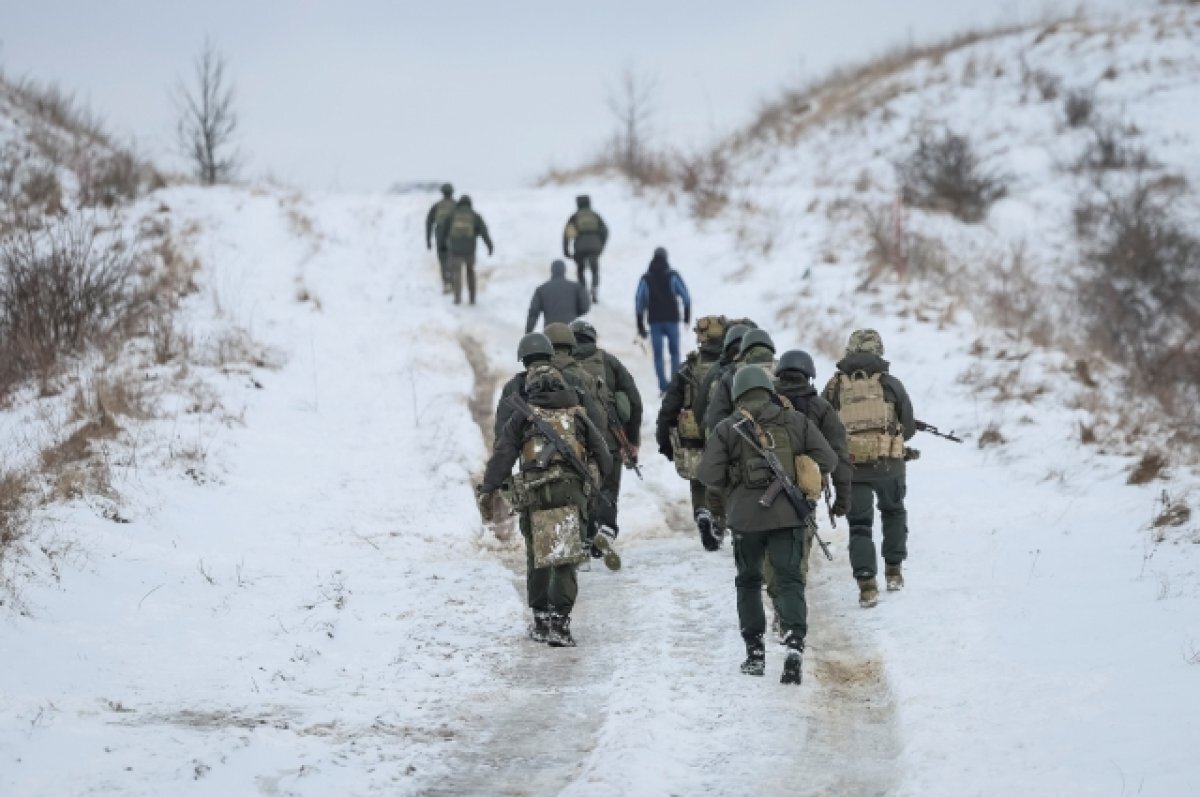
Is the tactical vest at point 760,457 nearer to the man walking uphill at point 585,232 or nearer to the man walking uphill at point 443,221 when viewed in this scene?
the man walking uphill at point 585,232

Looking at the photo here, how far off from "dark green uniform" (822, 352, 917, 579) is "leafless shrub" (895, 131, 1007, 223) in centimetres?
1891

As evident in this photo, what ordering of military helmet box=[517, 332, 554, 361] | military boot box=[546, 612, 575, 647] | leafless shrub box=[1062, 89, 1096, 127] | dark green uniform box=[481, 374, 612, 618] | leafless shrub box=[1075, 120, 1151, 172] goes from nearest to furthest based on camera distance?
military boot box=[546, 612, 575, 647], dark green uniform box=[481, 374, 612, 618], military helmet box=[517, 332, 554, 361], leafless shrub box=[1075, 120, 1151, 172], leafless shrub box=[1062, 89, 1096, 127]

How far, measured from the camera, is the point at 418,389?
14.1 m

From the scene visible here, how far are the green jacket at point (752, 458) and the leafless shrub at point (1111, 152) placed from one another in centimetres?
2412

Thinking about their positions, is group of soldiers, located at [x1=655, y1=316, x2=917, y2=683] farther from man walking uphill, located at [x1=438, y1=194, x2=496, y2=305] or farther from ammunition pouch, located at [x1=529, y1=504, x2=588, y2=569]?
man walking uphill, located at [x1=438, y1=194, x2=496, y2=305]

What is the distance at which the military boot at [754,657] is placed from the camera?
6.54 m

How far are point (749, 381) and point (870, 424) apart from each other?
166cm

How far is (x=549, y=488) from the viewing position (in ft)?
24.4

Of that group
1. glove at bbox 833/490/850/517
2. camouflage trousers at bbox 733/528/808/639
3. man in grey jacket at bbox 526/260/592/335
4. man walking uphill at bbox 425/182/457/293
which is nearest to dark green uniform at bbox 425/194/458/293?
man walking uphill at bbox 425/182/457/293

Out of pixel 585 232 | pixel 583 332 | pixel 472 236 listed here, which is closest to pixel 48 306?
pixel 583 332

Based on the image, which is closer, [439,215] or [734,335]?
[734,335]

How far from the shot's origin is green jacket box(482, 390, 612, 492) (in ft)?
24.3

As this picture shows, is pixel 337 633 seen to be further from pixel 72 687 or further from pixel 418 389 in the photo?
pixel 418 389

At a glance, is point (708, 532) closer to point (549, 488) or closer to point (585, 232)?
point (549, 488)
